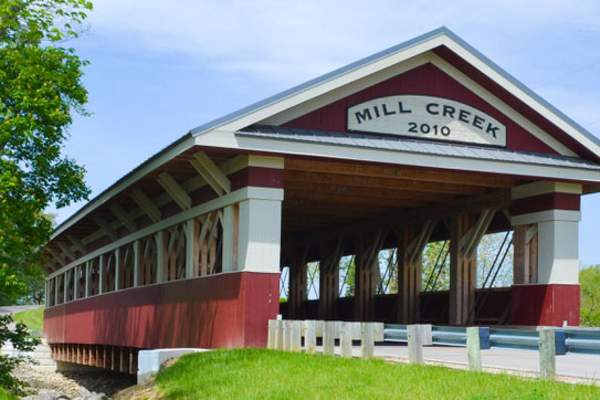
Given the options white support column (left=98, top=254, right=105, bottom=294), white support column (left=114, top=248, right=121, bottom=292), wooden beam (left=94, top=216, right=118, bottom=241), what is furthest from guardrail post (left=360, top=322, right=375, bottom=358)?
white support column (left=98, top=254, right=105, bottom=294)

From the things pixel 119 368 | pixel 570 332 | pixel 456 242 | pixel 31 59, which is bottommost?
pixel 119 368

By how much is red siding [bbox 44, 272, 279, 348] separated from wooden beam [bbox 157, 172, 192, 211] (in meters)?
1.85

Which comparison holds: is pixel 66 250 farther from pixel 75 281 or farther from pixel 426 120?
pixel 426 120

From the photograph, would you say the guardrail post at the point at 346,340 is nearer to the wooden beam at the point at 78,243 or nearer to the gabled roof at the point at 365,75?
the gabled roof at the point at 365,75

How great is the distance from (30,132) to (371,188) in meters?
9.02

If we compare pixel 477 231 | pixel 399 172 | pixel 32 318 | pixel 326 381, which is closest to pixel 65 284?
pixel 477 231

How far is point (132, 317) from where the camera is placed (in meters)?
27.6

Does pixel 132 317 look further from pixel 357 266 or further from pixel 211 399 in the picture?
pixel 211 399

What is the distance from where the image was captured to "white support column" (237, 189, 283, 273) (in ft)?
63.3

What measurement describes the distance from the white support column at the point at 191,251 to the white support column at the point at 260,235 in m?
3.47

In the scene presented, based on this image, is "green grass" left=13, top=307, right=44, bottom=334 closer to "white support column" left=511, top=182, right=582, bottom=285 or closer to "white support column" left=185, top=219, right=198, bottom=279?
"white support column" left=185, top=219, right=198, bottom=279

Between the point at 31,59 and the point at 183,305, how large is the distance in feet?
21.1

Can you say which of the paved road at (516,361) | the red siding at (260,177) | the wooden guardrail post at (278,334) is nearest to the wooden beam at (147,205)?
the red siding at (260,177)

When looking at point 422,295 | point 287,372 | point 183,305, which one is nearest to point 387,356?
point 287,372
